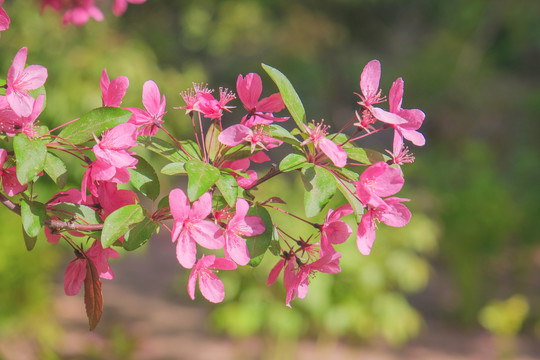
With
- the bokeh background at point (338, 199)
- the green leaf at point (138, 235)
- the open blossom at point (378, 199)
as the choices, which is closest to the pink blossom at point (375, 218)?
the open blossom at point (378, 199)

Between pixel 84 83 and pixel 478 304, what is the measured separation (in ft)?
9.84

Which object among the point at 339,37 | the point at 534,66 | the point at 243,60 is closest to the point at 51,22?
the point at 243,60

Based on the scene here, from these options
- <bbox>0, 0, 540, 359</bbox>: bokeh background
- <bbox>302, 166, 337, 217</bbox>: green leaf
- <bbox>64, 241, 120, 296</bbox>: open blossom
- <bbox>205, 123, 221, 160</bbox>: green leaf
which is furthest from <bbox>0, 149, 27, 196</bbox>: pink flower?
<bbox>0, 0, 540, 359</bbox>: bokeh background

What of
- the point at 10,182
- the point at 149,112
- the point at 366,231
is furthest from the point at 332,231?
the point at 10,182

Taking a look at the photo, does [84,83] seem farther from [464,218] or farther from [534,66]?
[534,66]

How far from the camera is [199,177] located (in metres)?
0.59

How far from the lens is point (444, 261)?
18.6ft

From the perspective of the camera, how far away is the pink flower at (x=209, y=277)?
0.68 m

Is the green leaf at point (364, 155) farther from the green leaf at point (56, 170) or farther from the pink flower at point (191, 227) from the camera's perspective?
the green leaf at point (56, 170)

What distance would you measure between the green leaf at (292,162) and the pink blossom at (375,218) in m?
0.09

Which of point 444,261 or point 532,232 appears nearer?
point 532,232

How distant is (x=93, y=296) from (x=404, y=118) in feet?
1.30

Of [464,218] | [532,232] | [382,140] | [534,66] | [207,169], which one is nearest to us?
[207,169]

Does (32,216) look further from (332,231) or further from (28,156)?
(332,231)
